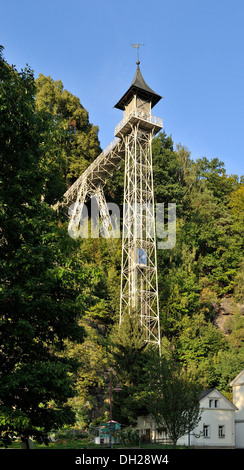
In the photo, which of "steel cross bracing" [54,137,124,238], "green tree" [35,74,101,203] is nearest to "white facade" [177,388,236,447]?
"steel cross bracing" [54,137,124,238]

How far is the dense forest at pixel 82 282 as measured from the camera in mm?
9992

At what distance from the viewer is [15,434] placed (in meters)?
9.57

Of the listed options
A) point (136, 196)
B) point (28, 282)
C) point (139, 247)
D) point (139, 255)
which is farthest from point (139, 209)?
point (28, 282)

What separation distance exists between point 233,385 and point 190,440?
19.8 feet

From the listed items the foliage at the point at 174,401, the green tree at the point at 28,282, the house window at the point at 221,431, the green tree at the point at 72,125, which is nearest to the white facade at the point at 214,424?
the house window at the point at 221,431

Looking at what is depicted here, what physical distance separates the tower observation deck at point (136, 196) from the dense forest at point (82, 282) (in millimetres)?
2485

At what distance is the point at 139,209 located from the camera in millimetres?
33438

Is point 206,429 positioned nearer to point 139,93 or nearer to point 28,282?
point 28,282

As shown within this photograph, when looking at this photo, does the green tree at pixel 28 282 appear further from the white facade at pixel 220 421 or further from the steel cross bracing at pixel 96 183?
the steel cross bracing at pixel 96 183

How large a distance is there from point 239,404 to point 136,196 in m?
17.8

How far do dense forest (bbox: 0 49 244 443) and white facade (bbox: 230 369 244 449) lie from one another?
0.70 m

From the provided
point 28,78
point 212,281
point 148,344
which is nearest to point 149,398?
point 148,344

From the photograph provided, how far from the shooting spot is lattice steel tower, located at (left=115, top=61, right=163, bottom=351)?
30.7 metres

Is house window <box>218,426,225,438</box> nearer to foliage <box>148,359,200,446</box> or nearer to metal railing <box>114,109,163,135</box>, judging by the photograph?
foliage <box>148,359,200,446</box>
